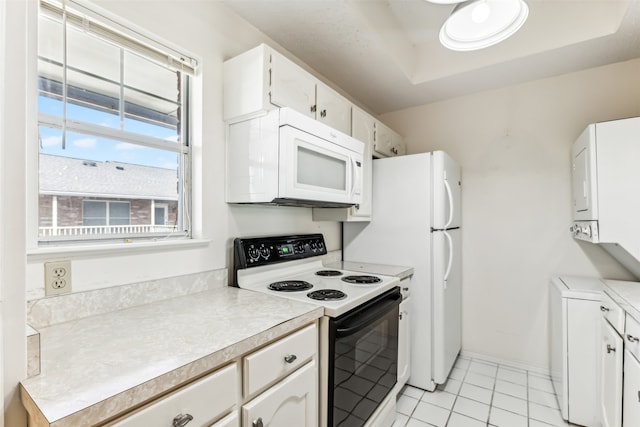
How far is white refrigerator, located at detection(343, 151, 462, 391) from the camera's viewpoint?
2.21 metres

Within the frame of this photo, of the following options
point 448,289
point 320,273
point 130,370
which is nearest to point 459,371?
point 448,289

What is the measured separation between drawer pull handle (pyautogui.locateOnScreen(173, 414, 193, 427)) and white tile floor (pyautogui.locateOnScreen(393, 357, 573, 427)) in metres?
1.57

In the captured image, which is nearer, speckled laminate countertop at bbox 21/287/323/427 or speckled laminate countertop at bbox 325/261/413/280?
speckled laminate countertop at bbox 21/287/323/427

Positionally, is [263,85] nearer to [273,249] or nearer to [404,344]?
[273,249]

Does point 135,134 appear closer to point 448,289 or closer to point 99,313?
point 99,313

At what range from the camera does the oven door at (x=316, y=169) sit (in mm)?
1489

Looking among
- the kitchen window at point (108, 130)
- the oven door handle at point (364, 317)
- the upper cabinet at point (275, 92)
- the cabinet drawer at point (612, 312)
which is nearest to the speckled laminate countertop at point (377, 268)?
the oven door handle at point (364, 317)

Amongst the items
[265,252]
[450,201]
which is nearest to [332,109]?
[265,252]

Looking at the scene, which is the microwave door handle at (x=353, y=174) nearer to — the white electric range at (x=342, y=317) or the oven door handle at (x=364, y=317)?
the white electric range at (x=342, y=317)

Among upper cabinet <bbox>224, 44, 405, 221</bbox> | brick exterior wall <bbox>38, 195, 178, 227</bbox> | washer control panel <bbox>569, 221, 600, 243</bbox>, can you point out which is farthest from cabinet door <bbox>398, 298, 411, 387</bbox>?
brick exterior wall <bbox>38, 195, 178, 227</bbox>

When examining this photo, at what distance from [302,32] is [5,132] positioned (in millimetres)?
1653

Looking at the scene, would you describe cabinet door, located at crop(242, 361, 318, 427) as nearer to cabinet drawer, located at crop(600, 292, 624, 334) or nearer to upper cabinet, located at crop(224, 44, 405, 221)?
upper cabinet, located at crop(224, 44, 405, 221)

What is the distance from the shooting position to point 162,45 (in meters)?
1.43

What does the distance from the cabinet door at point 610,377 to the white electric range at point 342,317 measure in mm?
1074
